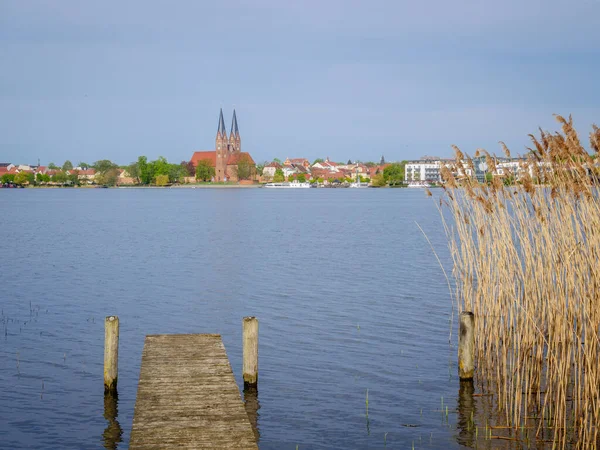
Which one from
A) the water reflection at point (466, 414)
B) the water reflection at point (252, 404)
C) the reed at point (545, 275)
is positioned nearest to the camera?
the reed at point (545, 275)

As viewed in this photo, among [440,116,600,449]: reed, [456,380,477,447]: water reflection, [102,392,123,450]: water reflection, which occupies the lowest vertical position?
[102,392,123,450]: water reflection

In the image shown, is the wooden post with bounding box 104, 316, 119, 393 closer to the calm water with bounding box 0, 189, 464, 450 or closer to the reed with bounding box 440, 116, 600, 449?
the calm water with bounding box 0, 189, 464, 450

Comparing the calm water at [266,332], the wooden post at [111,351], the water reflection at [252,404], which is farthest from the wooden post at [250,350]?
the wooden post at [111,351]

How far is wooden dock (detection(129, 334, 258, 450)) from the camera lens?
866 centimetres

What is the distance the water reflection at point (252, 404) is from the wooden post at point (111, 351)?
2118mm

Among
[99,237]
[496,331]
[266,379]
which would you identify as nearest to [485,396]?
[496,331]

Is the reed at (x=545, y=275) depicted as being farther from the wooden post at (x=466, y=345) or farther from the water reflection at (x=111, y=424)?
the water reflection at (x=111, y=424)

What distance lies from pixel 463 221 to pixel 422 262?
21250 mm

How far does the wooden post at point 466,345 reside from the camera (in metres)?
12.2

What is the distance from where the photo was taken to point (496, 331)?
11859 millimetres

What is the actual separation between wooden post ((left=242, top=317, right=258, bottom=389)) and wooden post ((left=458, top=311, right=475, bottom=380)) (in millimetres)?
3165

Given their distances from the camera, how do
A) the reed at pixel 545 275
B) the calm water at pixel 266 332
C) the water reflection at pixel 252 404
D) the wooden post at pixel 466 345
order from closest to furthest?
1. the reed at pixel 545 275
2. the calm water at pixel 266 332
3. the water reflection at pixel 252 404
4. the wooden post at pixel 466 345

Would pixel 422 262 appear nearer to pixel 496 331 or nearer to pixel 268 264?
pixel 268 264

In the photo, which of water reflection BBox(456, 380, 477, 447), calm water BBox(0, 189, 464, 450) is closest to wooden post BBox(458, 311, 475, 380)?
water reflection BBox(456, 380, 477, 447)
